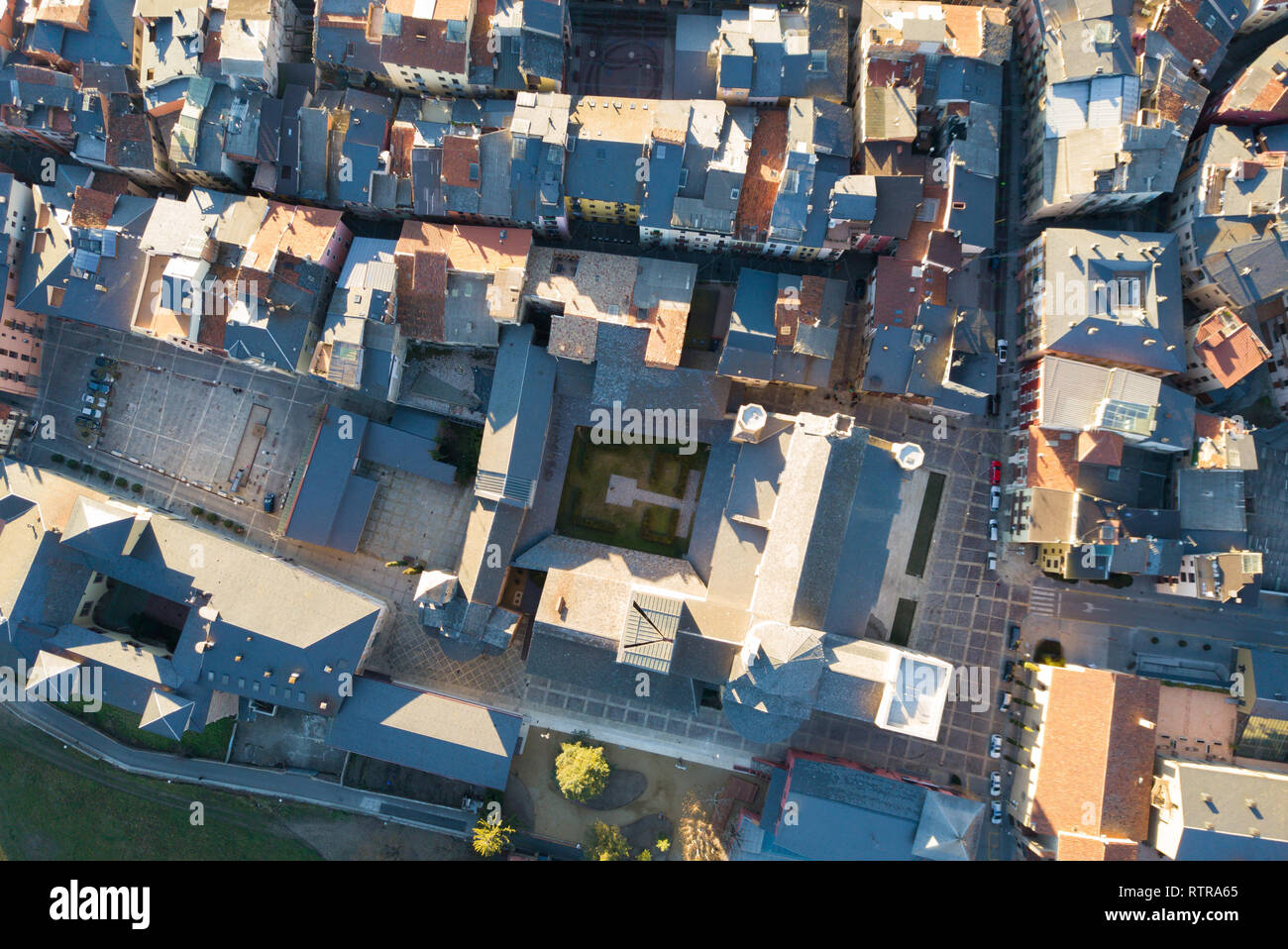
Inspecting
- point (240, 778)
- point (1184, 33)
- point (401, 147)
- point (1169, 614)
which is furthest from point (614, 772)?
point (1184, 33)

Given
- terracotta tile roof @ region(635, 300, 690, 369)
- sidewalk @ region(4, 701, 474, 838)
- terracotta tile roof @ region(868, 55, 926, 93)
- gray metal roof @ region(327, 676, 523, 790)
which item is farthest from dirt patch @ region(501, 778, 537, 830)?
terracotta tile roof @ region(868, 55, 926, 93)

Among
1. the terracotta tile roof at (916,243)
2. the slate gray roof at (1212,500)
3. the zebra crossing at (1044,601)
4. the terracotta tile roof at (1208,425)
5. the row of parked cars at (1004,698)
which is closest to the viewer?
the slate gray roof at (1212,500)

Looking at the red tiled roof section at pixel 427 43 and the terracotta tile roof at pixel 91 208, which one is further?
the terracotta tile roof at pixel 91 208

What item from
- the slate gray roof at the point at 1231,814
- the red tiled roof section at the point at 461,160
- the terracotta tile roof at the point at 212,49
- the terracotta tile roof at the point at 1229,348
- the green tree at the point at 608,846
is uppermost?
the terracotta tile roof at the point at 212,49

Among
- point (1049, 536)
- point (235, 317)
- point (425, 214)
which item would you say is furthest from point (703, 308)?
point (235, 317)

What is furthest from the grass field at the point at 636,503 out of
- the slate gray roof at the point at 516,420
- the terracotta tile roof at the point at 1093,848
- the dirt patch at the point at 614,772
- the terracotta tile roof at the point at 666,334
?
the terracotta tile roof at the point at 1093,848

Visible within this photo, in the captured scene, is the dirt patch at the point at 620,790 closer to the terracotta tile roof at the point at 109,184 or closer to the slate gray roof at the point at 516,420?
the slate gray roof at the point at 516,420
